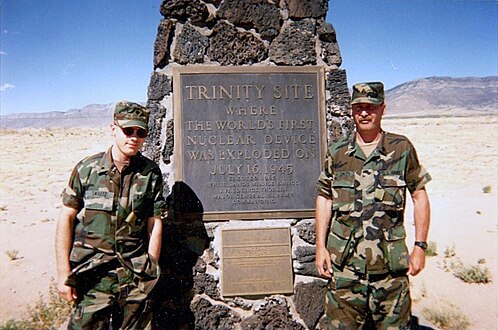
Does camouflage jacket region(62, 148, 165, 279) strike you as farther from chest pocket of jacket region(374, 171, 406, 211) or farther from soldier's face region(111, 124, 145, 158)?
chest pocket of jacket region(374, 171, 406, 211)

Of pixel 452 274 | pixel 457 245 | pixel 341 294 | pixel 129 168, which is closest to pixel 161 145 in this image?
pixel 129 168

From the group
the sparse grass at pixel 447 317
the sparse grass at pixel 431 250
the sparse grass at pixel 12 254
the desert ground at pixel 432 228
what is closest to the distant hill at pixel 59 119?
the desert ground at pixel 432 228

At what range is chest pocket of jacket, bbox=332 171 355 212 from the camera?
9.63ft

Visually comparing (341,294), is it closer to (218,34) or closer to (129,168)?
(129,168)

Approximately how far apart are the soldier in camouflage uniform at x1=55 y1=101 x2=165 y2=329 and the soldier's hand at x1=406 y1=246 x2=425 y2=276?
5.54ft

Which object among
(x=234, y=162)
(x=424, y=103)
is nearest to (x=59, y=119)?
(x=424, y=103)

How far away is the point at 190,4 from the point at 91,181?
1851 millimetres

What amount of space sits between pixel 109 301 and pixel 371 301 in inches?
66.5

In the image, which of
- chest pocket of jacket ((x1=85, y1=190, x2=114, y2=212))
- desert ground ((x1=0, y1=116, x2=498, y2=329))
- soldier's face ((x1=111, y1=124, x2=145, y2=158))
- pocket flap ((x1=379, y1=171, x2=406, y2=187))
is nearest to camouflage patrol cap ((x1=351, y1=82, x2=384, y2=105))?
pocket flap ((x1=379, y1=171, x2=406, y2=187))

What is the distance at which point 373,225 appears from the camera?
113 inches

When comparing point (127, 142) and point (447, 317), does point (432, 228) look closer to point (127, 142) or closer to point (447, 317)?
point (447, 317)

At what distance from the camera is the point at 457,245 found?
7.69 m

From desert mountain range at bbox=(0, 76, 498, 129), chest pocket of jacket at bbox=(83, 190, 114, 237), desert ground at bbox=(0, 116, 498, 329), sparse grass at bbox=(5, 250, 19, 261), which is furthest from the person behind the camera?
desert mountain range at bbox=(0, 76, 498, 129)

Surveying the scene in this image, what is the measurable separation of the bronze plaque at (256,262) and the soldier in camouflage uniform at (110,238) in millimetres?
901
